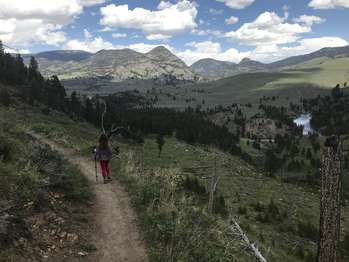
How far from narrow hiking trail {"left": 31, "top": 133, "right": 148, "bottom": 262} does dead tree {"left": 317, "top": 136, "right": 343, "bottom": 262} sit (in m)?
5.03

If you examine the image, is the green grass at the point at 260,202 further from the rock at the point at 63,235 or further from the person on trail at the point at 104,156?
the rock at the point at 63,235

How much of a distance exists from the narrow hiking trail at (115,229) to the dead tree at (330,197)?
503 cm

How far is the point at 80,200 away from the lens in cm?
1540

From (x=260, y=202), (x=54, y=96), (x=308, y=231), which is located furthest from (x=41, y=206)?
(x=54, y=96)

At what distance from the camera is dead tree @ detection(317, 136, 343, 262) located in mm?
7281

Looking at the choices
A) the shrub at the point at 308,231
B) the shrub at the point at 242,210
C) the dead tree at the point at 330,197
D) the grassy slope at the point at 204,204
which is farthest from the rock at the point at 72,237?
the shrub at the point at 308,231

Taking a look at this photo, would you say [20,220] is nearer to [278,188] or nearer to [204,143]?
[278,188]

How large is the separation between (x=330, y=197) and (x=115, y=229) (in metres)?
7.50

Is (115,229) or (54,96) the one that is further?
(54,96)

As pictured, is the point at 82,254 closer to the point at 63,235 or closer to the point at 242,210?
the point at 63,235

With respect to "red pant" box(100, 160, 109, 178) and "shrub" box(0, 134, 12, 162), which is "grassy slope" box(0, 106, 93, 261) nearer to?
"shrub" box(0, 134, 12, 162)

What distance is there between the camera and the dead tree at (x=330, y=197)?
287 inches

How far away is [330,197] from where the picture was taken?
753cm

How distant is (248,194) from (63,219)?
3812cm
